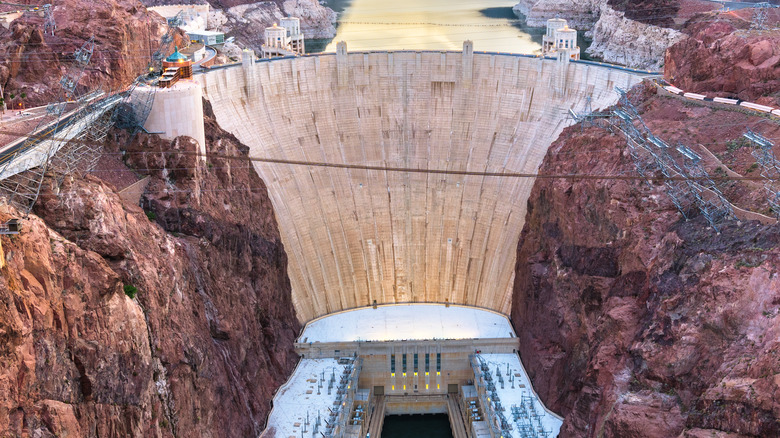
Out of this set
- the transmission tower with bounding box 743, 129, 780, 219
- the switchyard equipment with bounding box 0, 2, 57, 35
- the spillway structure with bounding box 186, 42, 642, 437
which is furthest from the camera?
the spillway structure with bounding box 186, 42, 642, 437

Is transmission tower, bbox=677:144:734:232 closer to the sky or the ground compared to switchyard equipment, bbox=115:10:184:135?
closer to the ground

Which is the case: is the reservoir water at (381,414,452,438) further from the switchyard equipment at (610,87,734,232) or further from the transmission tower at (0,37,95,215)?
the transmission tower at (0,37,95,215)

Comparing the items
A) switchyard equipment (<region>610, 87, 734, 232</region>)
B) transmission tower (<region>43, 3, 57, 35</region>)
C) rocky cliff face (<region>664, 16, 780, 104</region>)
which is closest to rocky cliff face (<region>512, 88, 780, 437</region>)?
switchyard equipment (<region>610, 87, 734, 232</region>)

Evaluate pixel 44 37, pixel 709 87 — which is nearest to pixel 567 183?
pixel 709 87

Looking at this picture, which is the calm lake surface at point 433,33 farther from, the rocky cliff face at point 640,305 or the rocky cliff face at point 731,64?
the rocky cliff face at point 640,305

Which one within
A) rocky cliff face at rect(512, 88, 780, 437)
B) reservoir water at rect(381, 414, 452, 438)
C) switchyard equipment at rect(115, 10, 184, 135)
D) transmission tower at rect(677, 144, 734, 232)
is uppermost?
switchyard equipment at rect(115, 10, 184, 135)

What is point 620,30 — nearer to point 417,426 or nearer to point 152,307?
point 417,426

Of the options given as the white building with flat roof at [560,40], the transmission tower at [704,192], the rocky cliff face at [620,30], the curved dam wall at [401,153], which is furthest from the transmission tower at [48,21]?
the rocky cliff face at [620,30]

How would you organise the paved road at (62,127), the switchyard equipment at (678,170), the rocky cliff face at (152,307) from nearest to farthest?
1. the rocky cliff face at (152,307)
2. the paved road at (62,127)
3. the switchyard equipment at (678,170)
